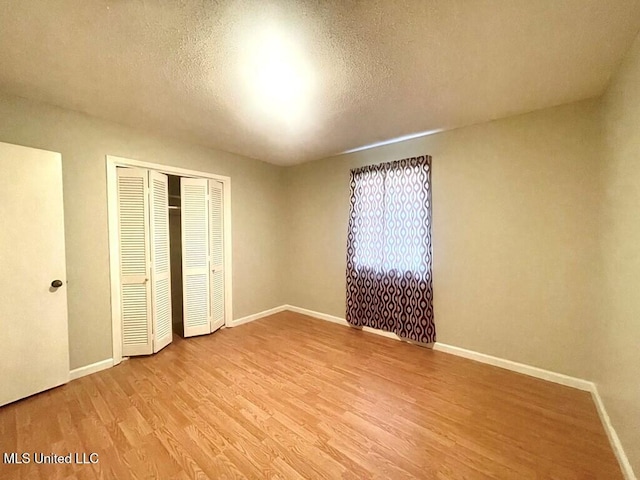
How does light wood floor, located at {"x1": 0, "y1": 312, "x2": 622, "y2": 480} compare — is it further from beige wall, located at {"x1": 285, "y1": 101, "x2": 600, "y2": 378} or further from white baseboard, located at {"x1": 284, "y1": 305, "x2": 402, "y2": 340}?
white baseboard, located at {"x1": 284, "y1": 305, "x2": 402, "y2": 340}

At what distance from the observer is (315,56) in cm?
159

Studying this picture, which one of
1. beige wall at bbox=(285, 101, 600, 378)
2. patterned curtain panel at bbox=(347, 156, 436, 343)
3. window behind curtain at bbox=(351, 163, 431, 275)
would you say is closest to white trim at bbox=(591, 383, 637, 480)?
beige wall at bbox=(285, 101, 600, 378)

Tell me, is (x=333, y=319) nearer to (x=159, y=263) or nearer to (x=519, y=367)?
(x=519, y=367)

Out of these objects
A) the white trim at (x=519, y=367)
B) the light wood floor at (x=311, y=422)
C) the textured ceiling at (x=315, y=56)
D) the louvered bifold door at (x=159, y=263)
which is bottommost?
the light wood floor at (x=311, y=422)

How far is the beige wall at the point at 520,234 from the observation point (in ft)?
7.04

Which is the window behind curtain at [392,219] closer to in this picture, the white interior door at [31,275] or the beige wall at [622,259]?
the beige wall at [622,259]

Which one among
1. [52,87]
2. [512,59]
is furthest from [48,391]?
[512,59]

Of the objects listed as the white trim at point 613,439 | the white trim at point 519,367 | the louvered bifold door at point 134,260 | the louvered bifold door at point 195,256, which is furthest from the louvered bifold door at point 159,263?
the white trim at point 613,439

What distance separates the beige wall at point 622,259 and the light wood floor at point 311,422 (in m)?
0.31

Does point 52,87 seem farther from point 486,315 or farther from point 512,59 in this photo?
point 486,315

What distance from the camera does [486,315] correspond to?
8.55ft

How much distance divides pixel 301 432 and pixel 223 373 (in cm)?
112

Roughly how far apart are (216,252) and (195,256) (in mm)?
297

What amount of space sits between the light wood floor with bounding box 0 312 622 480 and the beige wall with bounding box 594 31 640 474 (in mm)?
306
